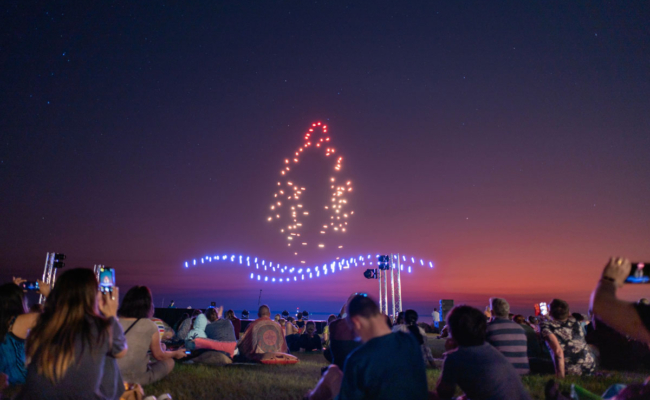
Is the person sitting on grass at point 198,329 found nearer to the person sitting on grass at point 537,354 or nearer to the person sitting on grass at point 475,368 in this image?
the person sitting on grass at point 537,354

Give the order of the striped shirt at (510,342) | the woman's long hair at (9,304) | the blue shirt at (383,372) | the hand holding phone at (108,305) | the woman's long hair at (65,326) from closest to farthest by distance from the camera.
→ the blue shirt at (383,372) < the woman's long hair at (65,326) < the hand holding phone at (108,305) < the woman's long hair at (9,304) < the striped shirt at (510,342)

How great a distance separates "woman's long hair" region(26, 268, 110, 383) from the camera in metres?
3.02

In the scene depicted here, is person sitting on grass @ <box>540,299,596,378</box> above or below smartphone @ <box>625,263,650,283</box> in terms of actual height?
below

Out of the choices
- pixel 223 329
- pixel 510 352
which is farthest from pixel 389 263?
pixel 510 352

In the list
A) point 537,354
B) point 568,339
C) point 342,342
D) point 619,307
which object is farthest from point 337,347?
point 537,354

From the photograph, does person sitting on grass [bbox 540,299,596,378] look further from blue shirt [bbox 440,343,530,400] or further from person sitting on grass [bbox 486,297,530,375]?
blue shirt [bbox 440,343,530,400]

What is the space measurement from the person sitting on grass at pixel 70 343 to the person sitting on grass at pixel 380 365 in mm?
1766

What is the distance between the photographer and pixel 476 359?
3760 mm

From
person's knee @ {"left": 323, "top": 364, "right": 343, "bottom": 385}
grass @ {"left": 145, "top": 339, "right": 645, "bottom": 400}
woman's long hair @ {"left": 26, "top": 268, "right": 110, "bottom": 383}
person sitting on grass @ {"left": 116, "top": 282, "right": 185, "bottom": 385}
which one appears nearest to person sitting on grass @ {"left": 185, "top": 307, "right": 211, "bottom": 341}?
grass @ {"left": 145, "top": 339, "right": 645, "bottom": 400}

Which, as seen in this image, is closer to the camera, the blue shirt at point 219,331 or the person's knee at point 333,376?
the person's knee at point 333,376

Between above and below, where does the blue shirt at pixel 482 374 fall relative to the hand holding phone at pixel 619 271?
below

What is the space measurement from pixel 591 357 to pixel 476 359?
5.16 metres

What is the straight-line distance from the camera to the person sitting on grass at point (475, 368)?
3.66 m

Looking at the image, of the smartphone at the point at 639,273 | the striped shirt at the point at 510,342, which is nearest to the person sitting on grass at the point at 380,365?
the smartphone at the point at 639,273
